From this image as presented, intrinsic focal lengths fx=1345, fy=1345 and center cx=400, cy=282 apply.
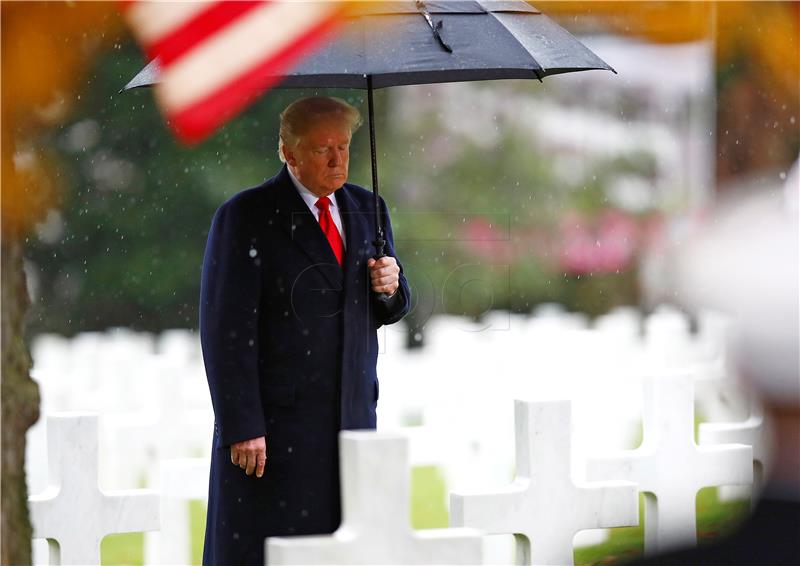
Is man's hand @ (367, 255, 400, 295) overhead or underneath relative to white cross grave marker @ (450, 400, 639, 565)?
overhead

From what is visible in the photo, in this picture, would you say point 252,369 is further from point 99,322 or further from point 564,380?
point 99,322

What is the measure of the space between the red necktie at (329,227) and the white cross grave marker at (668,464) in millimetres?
1103

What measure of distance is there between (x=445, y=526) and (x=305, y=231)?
10.2ft

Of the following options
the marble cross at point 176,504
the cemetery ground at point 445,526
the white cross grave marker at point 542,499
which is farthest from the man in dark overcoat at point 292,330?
the cemetery ground at point 445,526

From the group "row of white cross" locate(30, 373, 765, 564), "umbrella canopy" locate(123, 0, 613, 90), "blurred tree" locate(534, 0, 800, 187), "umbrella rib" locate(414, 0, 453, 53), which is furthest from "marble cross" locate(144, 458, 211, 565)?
"blurred tree" locate(534, 0, 800, 187)

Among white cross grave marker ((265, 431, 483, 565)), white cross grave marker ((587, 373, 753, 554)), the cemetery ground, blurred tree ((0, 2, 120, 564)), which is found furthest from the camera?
the cemetery ground

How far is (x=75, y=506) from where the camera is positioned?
3.41 m

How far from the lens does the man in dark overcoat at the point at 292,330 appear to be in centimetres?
299

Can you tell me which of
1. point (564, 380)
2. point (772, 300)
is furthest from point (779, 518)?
point (564, 380)

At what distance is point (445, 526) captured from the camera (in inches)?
232

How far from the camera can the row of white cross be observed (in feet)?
7.52

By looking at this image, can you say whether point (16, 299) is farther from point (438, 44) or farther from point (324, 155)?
point (438, 44)

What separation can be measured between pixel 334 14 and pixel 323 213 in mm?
605

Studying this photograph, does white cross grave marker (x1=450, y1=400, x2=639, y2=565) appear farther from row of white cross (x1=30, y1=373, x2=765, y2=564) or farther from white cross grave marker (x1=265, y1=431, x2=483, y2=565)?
white cross grave marker (x1=265, y1=431, x2=483, y2=565)
